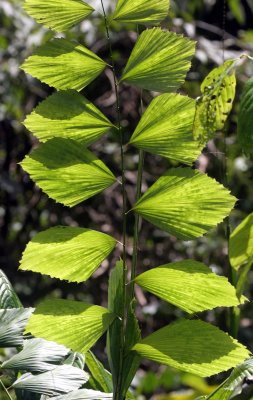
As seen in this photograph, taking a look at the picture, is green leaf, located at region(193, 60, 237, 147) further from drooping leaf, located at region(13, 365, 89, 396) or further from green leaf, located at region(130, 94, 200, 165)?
drooping leaf, located at region(13, 365, 89, 396)

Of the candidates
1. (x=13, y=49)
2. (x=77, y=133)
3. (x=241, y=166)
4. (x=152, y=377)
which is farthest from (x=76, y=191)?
(x=13, y=49)

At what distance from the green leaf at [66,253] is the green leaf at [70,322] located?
0.06 ft

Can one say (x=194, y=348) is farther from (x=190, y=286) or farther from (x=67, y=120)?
(x=67, y=120)

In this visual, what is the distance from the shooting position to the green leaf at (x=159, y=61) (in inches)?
21.9

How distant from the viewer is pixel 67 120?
56 centimetres

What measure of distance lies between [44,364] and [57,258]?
94 millimetres

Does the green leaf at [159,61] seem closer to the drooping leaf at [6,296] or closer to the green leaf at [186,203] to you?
the green leaf at [186,203]

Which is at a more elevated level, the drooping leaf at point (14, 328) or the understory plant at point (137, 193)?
the understory plant at point (137, 193)

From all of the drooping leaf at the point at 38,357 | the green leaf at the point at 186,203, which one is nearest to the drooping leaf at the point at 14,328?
the drooping leaf at the point at 38,357

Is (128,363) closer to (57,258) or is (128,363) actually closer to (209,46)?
(57,258)

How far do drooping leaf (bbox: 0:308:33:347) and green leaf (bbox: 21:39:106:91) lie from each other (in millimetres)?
159

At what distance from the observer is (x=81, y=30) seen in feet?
8.58

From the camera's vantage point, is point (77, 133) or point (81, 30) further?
point (81, 30)

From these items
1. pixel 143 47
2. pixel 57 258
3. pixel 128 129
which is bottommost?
pixel 128 129
